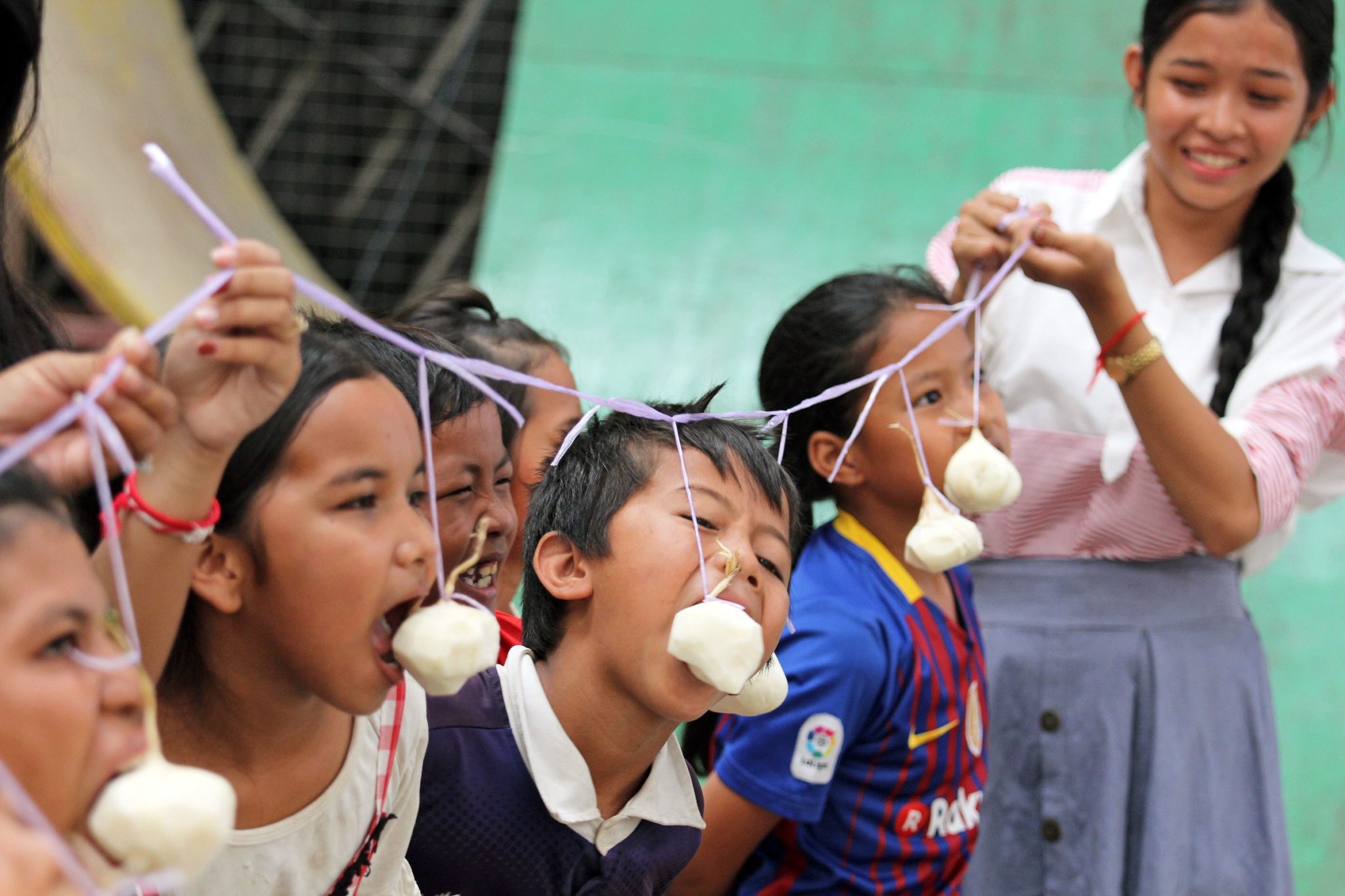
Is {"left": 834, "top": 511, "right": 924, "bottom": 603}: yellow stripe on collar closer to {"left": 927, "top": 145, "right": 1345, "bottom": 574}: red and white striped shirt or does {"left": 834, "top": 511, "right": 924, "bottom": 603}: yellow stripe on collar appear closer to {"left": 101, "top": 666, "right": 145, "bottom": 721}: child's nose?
{"left": 927, "top": 145, "right": 1345, "bottom": 574}: red and white striped shirt

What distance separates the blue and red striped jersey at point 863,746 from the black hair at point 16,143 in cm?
74

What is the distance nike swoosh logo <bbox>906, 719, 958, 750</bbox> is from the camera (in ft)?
4.62

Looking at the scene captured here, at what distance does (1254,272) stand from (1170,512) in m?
0.32

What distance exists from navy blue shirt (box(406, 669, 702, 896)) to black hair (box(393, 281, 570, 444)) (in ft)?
1.25

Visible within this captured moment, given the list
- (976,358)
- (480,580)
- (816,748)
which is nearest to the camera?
(480,580)

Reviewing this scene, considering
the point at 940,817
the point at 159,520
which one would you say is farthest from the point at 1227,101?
the point at 159,520

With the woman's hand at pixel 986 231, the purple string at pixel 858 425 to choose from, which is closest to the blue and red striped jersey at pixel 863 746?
the purple string at pixel 858 425

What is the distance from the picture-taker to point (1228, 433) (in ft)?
→ 4.97

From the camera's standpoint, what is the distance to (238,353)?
2.37ft

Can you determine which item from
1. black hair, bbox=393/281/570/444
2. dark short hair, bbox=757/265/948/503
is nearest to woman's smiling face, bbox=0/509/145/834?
black hair, bbox=393/281/570/444

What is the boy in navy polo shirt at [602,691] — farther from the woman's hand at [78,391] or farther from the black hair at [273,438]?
the woman's hand at [78,391]

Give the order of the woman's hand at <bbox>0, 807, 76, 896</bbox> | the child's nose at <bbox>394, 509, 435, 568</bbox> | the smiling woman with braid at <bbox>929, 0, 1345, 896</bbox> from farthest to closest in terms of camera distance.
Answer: the smiling woman with braid at <bbox>929, 0, 1345, 896</bbox> → the child's nose at <bbox>394, 509, 435, 568</bbox> → the woman's hand at <bbox>0, 807, 76, 896</bbox>

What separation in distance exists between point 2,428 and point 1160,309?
1.38 meters

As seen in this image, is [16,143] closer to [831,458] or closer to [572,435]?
[572,435]
